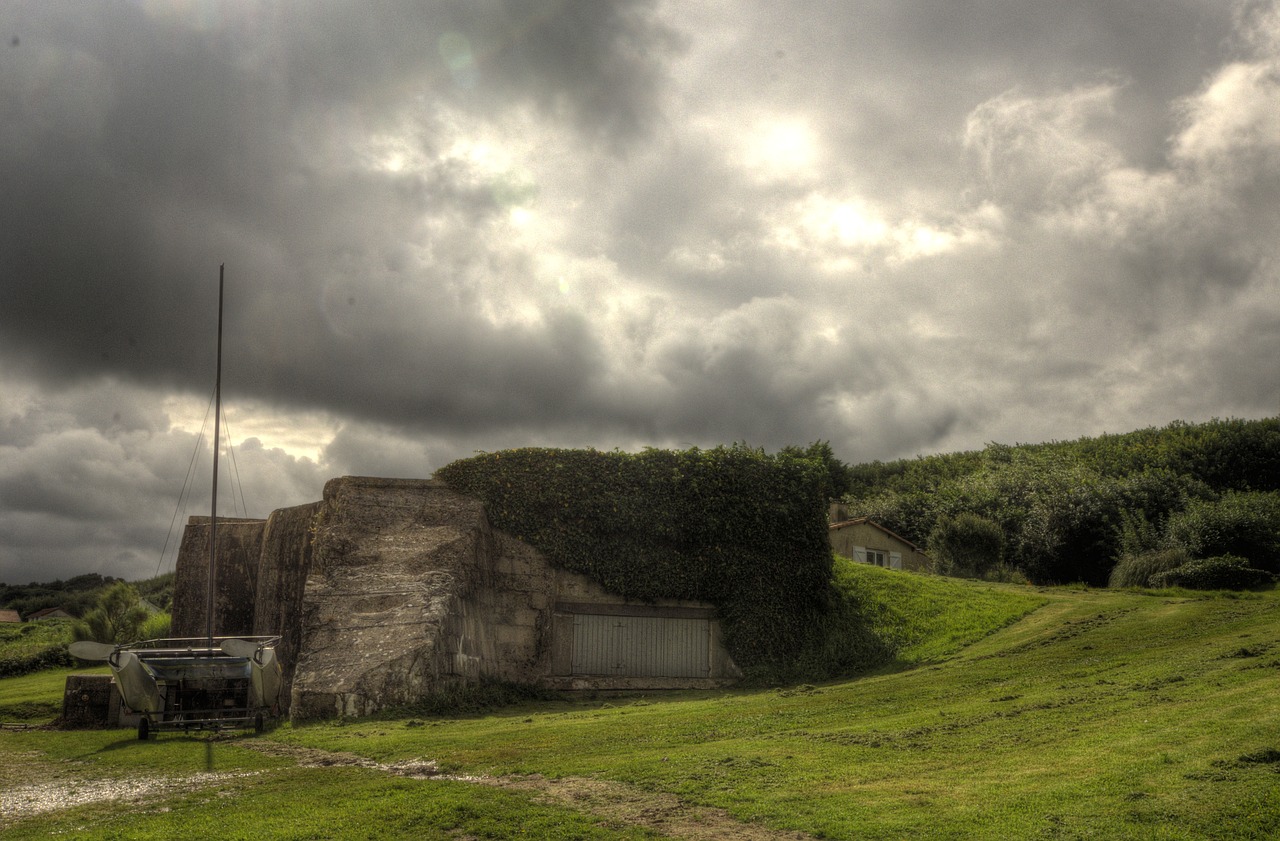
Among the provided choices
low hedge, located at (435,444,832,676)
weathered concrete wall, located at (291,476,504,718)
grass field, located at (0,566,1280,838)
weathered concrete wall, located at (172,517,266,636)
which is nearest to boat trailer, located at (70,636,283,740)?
grass field, located at (0,566,1280,838)

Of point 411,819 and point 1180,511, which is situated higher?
point 1180,511

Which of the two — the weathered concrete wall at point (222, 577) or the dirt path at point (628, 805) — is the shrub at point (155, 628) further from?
the dirt path at point (628, 805)

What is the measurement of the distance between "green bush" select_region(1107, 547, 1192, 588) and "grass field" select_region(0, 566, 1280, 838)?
40.1 feet

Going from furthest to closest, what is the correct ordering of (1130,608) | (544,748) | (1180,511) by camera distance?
1. (1180,511)
2. (1130,608)
3. (544,748)

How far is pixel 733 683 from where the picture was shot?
72.9 ft

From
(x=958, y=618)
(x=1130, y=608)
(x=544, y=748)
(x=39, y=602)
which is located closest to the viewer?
(x=544, y=748)

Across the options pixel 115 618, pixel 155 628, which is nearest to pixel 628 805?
pixel 155 628

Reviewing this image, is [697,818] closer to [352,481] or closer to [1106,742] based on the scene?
[1106,742]

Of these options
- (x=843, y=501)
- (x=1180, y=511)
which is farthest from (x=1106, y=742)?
(x=843, y=501)

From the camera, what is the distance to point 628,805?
8453 mm

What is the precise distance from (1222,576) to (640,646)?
16292 millimetres

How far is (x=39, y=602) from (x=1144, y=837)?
95412 millimetres

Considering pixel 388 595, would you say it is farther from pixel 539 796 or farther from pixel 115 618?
pixel 115 618

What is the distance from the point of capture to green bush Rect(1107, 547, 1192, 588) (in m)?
29.1
